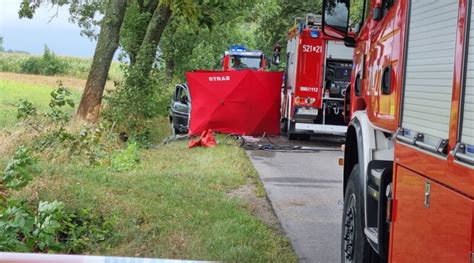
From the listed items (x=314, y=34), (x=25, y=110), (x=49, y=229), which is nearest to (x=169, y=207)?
(x=49, y=229)

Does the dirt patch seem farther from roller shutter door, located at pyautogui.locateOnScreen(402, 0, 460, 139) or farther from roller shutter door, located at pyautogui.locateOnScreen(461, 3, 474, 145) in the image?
roller shutter door, located at pyautogui.locateOnScreen(461, 3, 474, 145)

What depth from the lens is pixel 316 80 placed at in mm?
15227

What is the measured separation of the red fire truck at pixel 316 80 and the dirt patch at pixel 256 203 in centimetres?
588

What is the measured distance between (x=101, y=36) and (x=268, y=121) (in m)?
5.31

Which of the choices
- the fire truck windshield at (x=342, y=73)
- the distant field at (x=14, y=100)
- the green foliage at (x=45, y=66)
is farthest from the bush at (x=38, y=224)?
the green foliage at (x=45, y=66)

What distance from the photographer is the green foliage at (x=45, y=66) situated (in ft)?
137

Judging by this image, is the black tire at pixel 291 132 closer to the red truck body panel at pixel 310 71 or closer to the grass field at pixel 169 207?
the red truck body panel at pixel 310 71

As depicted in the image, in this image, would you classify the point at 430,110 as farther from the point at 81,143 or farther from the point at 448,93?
the point at 81,143

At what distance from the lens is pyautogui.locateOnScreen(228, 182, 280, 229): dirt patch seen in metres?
7.58

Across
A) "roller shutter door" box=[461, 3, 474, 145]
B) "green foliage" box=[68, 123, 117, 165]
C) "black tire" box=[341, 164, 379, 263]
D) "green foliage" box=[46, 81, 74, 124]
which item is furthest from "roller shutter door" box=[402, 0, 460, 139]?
"green foliage" box=[46, 81, 74, 124]

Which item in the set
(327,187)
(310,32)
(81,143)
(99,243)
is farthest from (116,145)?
(99,243)

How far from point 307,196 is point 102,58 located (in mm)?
6362

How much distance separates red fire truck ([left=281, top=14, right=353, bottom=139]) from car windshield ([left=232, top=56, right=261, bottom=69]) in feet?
28.1

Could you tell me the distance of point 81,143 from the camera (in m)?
10.7
